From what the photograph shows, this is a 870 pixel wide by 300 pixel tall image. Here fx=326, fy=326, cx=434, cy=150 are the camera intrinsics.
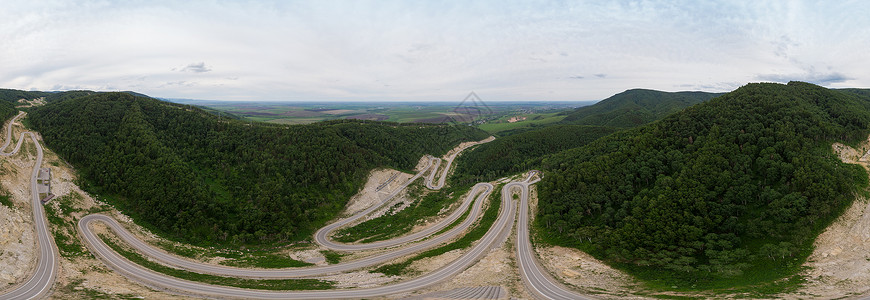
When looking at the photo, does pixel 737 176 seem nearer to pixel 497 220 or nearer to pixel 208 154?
pixel 497 220

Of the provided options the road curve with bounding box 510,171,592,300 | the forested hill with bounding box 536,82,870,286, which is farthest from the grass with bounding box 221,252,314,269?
the forested hill with bounding box 536,82,870,286

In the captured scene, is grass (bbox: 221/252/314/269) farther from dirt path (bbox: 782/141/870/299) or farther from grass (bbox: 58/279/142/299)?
dirt path (bbox: 782/141/870/299)

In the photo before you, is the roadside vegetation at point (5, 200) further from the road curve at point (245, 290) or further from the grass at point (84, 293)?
the grass at point (84, 293)

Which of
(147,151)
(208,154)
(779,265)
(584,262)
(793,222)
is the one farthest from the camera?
(208,154)

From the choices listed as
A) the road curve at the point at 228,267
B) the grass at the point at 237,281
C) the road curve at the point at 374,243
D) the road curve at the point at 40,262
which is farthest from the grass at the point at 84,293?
the road curve at the point at 374,243

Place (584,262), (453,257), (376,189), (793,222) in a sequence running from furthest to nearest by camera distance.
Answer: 1. (376,189)
2. (453,257)
3. (584,262)
4. (793,222)

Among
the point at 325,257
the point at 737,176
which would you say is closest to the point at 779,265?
the point at 737,176

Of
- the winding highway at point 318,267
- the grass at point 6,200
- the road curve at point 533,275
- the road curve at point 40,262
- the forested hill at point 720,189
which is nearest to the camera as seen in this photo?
the road curve at point 40,262
